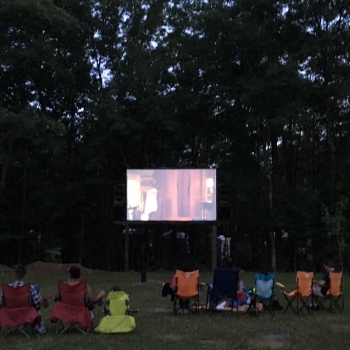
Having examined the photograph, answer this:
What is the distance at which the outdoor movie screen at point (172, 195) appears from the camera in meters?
13.6

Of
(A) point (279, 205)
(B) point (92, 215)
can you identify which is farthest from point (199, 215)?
(B) point (92, 215)

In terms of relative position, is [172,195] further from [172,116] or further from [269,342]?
[269,342]

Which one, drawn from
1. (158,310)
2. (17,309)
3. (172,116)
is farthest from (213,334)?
(172,116)

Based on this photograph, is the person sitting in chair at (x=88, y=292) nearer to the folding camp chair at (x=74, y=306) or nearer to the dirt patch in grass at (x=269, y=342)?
the folding camp chair at (x=74, y=306)

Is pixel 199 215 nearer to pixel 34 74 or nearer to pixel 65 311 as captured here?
pixel 65 311

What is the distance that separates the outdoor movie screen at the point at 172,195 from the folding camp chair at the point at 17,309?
25.3ft

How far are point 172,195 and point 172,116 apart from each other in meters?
5.89

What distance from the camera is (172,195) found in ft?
45.1

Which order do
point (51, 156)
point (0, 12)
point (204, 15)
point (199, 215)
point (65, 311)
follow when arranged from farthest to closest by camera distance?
point (51, 156) → point (204, 15) → point (0, 12) → point (199, 215) → point (65, 311)

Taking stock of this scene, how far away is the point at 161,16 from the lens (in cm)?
2062

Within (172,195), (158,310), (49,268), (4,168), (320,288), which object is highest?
(4,168)

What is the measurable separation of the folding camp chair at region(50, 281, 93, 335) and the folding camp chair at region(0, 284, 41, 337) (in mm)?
241

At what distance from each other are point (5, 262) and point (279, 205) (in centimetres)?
1022

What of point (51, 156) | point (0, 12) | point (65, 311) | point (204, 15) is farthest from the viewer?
point (51, 156)
